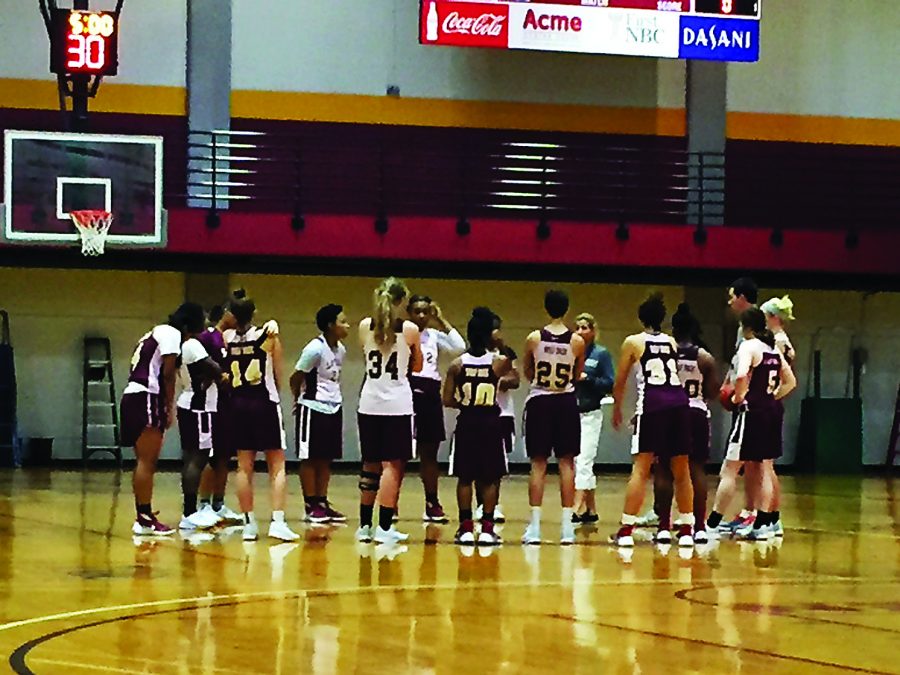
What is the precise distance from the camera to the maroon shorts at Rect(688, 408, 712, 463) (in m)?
12.9

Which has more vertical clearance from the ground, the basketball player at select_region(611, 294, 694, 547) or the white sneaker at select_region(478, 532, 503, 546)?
the basketball player at select_region(611, 294, 694, 547)

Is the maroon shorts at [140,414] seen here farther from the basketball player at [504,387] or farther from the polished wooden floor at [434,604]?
the basketball player at [504,387]

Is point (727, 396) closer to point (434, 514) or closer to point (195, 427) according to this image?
point (434, 514)

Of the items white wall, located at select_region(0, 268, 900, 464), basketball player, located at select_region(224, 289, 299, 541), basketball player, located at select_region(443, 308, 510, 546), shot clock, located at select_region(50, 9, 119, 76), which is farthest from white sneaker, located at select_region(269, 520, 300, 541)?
white wall, located at select_region(0, 268, 900, 464)

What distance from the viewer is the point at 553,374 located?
488 inches

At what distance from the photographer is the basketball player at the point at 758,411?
12.9 meters

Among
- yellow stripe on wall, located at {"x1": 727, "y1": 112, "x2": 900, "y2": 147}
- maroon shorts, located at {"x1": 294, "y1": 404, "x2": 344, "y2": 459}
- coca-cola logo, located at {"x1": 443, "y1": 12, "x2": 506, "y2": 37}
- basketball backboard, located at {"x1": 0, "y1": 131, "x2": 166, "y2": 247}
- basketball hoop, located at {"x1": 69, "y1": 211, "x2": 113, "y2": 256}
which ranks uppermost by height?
coca-cola logo, located at {"x1": 443, "y1": 12, "x2": 506, "y2": 37}

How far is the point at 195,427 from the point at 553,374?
3.05 m

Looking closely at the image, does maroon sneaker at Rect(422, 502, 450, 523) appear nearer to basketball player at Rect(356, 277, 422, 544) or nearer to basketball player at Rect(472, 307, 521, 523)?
basketball player at Rect(472, 307, 521, 523)

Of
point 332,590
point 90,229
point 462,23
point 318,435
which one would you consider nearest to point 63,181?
point 90,229

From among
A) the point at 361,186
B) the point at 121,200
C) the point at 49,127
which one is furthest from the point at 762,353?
the point at 49,127

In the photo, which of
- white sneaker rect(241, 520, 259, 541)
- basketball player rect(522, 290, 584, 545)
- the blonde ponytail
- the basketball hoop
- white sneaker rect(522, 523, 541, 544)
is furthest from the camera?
the basketball hoop

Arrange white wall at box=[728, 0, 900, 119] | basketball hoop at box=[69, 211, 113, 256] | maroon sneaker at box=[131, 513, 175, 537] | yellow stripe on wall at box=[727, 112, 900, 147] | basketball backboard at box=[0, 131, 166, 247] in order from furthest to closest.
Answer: white wall at box=[728, 0, 900, 119] → yellow stripe on wall at box=[727, 112, 900, 147] → basketball backboard at box=[0, 131, 166, 247] → basketball hoop at box=[69, 211, 113, 256] → maroon sneaker at box=[131, 513, 175, 537]

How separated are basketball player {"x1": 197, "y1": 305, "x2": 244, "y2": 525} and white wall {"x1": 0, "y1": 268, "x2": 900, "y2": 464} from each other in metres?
8.86
